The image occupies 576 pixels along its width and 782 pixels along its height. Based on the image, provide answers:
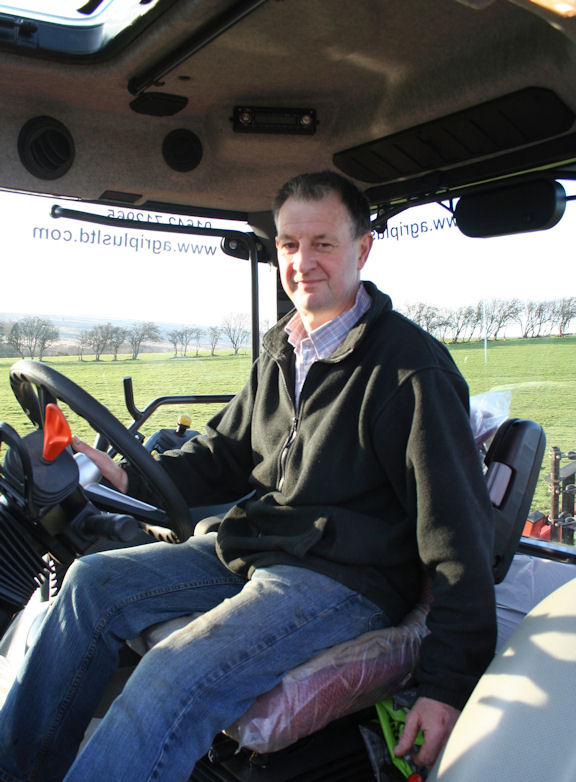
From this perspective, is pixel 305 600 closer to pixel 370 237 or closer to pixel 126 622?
pixel 126 622

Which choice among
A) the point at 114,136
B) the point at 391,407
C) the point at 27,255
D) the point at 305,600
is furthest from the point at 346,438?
the point at 27,255

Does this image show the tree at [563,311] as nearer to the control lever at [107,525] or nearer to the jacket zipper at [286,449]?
the jacket zipper at [286,449]

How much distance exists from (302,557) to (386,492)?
0.21 metres

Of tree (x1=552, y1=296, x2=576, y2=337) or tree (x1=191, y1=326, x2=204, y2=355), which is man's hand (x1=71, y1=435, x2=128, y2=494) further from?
tree (x1=552, y1=296, x2=576, y2=337)

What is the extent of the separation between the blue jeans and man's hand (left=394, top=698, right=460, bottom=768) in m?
0.18

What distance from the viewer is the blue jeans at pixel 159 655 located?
3.55 ft

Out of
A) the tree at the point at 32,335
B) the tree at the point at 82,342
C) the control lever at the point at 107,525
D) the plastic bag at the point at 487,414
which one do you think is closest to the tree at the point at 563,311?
the plastic bag at the point at 487,414

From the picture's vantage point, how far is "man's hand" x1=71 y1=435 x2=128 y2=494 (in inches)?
58.2

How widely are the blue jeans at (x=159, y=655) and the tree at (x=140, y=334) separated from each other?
87.3 inches

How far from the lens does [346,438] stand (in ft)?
4.48

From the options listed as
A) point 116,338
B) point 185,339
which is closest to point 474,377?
point 185,339

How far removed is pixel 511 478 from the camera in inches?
61.6

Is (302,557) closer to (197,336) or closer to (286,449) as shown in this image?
(286,449)

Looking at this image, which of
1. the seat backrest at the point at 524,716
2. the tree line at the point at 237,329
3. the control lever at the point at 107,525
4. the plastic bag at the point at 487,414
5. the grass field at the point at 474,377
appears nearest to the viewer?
the seat backrest at the point at 524,716
